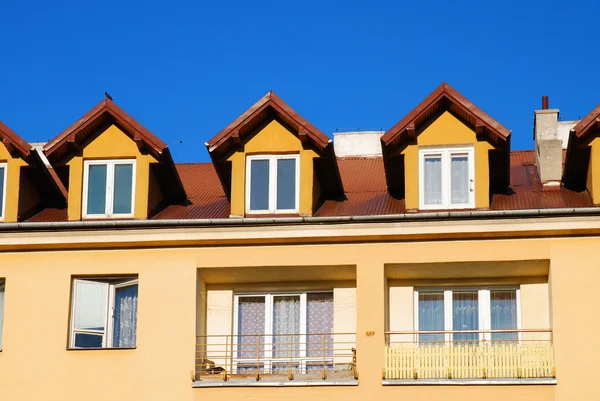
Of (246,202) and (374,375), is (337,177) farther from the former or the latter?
(374,375)

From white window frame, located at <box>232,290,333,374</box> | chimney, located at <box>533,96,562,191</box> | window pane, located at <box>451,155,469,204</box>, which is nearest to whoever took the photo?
white window frame, located at <box>232,290,333,374</box>

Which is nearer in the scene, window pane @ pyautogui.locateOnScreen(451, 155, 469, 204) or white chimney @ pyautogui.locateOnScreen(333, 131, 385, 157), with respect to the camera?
window pane @ pyautogui.locateOnScreen(451, 155, 469, 204)

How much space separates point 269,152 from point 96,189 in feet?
13.9

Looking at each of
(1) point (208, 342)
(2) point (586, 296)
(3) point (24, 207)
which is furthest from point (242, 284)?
(2) point (586, 296)

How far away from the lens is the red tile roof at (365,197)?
94.4 feet

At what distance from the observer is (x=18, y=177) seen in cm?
2992

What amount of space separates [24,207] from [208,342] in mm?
5660

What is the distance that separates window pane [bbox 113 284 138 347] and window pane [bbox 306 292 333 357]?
13.2 ft

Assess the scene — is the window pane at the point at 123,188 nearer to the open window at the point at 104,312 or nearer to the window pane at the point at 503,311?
the open window at the point at 104,312

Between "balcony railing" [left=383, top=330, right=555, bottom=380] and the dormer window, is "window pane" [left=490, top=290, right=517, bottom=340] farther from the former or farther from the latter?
the dormer window

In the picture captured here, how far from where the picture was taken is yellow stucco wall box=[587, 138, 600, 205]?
27.8 metres

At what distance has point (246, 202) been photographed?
29172 mm

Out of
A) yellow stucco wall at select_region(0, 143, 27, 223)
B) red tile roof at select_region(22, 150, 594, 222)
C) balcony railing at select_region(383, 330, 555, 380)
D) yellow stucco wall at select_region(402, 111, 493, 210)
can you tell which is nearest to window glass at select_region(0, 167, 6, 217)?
yellow stucco wall at select_region(0, 143, 27, 223)

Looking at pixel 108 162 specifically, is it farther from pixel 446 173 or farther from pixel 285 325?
pixel 446 173
